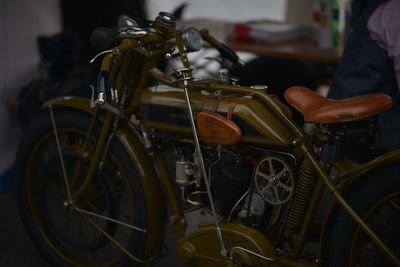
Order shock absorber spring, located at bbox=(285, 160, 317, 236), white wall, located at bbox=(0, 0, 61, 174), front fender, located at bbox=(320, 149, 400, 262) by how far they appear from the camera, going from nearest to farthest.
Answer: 1. front fender, located at bbox=(320, 149, 400, 262)
2. shock absorber spring, located at bbox=(285, 160, 317, 236)
3. white wall, located at bbox=(0, 0, 61, 174)

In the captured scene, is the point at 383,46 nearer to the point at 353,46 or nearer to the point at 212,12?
the point at 353,46

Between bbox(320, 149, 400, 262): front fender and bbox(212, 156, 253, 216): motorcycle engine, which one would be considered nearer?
bbox(320, 149, 400, 262): front fender

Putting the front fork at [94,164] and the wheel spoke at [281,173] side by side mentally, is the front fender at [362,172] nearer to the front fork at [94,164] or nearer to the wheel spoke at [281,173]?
the wheel spoke at [281,173]

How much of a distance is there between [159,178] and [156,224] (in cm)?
15

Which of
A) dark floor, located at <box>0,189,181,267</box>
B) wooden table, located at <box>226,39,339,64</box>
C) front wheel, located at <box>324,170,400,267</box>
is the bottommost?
dark floor, located at <box>0,189,181,267</box>

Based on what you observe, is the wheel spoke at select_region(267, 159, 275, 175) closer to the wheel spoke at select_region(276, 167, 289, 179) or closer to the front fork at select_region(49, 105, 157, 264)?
the wheel spoke at select_region(276, 167, 289, 179)

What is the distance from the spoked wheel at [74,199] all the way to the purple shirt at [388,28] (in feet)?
2.97

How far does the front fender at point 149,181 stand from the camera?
2080 millimetres

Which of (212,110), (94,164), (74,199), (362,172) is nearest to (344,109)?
(362,172)

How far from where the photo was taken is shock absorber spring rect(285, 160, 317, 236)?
5.75 feet

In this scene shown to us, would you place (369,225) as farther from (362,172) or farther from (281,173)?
(281,173)

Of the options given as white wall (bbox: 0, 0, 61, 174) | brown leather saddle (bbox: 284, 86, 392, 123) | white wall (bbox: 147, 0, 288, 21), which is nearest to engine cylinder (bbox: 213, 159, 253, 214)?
brown leather saddle (bbox: 284, 86, 392, 123)

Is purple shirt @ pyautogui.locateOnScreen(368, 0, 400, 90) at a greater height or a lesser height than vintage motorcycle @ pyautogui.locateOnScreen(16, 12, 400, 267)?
greater

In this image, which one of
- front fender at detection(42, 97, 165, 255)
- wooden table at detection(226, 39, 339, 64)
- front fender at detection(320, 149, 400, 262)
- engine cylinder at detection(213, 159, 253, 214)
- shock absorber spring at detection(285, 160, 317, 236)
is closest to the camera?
front fender at detection(320, 149, 400, 262)
